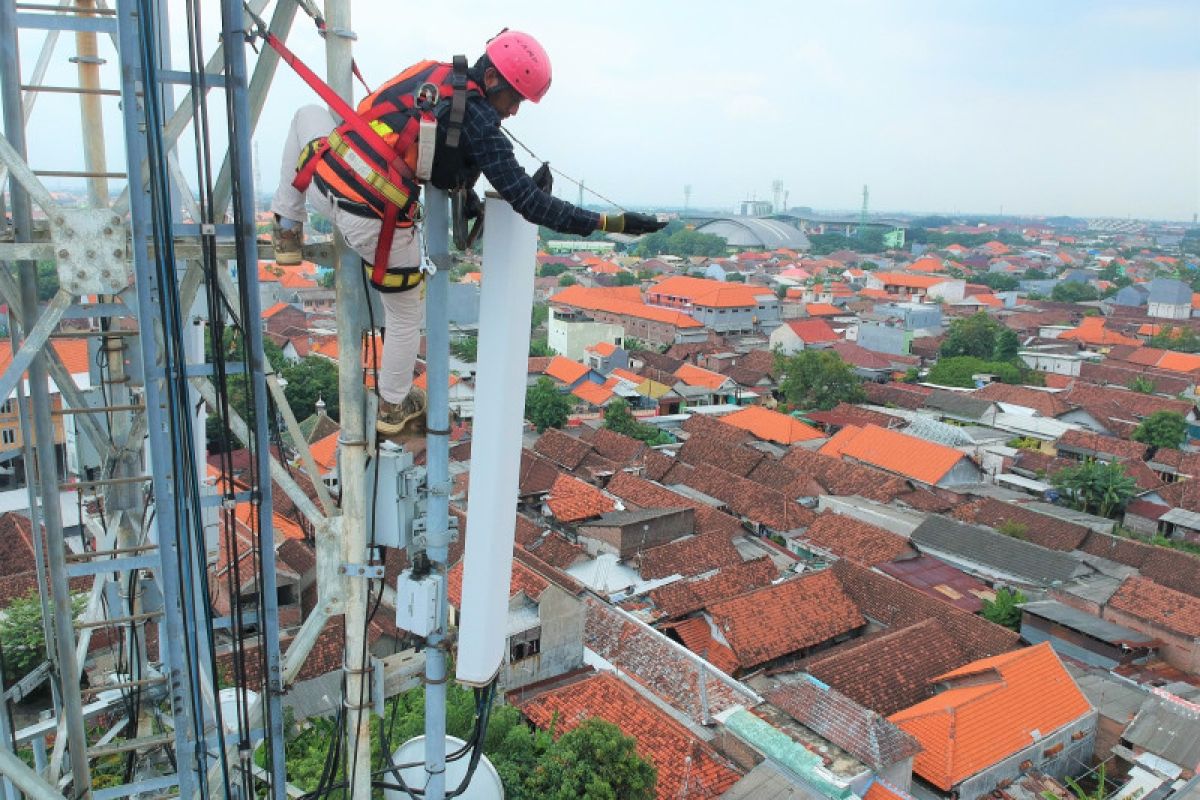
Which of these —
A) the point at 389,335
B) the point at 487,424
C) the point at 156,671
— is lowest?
the point at 156,671

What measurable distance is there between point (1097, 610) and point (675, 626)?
6.62 metres

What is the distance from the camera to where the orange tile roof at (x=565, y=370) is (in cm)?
2727

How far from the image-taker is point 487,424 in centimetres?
264

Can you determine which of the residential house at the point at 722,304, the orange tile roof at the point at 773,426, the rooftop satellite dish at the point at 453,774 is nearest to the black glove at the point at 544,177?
the rooftop satellite dish at the point at 453,774

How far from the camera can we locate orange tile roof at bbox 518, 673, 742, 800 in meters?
8.24

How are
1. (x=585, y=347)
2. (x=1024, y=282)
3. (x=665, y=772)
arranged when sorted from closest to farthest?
1. (x=665, y=772)
2. (x=585, y=347)
3. (x=1024, y=282)

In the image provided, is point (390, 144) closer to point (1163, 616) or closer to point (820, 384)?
point (1163, 616)

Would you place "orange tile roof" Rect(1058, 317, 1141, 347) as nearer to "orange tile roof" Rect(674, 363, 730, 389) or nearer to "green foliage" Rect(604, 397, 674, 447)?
"orange tile roof" Rect(674, 363, 730, 389)

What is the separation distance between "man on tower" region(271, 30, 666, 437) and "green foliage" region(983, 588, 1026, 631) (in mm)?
12993

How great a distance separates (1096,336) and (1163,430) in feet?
56.0

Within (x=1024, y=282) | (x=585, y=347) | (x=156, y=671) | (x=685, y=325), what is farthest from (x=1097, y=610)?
(x=1024, y=282)

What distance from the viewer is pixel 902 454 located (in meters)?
20.1

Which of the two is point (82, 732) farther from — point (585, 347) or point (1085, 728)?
point (585, 347)

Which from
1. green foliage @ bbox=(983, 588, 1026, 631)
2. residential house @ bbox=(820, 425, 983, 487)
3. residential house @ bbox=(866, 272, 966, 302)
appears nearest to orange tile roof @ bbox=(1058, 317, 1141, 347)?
residential house @ bbox=(866, 272, 966, 302)
